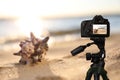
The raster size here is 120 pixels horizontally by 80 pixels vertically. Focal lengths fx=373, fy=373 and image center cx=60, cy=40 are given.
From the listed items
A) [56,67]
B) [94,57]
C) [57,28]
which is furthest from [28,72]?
[57,28]

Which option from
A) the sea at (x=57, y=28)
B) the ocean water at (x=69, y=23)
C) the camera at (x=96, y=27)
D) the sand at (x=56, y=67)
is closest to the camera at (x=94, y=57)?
the camera at (x=96, y=27)

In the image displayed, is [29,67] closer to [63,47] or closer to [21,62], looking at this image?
[21,62]

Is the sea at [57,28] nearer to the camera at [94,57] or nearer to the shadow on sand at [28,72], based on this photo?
the shadow on sand at [28,72]

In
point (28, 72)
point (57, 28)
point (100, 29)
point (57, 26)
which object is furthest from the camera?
point (57, 26)

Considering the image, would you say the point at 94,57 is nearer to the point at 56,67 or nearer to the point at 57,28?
the point at 56,67

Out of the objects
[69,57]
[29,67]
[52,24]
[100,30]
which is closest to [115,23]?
[52,24]

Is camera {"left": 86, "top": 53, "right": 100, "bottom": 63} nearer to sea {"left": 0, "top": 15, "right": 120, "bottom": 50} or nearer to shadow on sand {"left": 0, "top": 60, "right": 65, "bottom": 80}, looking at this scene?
shadow on sand {"left": 0, "top": 60, "right": 65, "bottom": 80}
